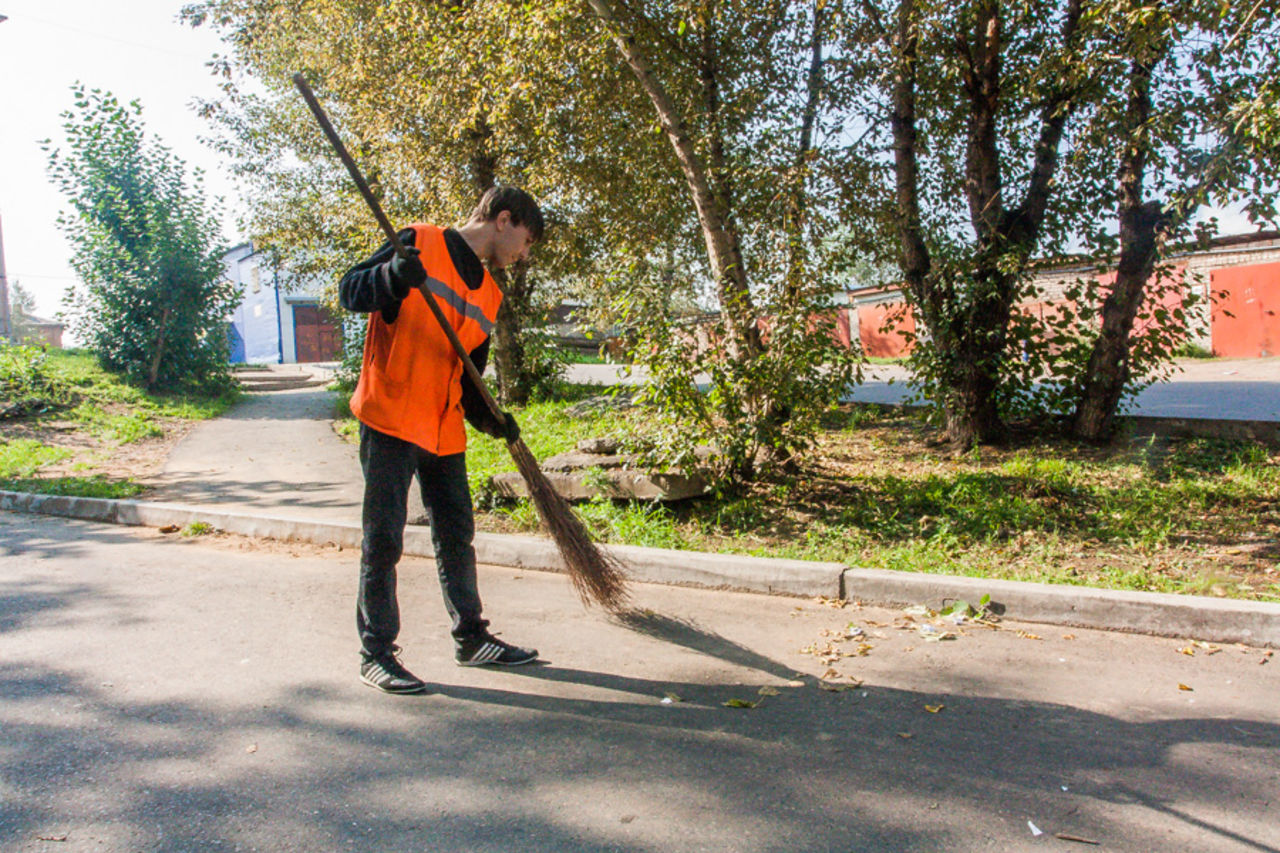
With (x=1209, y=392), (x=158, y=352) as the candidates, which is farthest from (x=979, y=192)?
(x=158, y=352)

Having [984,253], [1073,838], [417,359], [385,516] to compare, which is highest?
[984,253]

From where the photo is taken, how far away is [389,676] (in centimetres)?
338

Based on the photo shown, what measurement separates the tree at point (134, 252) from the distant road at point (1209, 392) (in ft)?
24.8

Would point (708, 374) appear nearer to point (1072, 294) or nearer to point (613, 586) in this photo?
point (613, 586)

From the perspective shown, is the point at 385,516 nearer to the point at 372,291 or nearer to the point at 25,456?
the point at 372,291

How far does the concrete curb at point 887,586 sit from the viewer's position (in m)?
3.91

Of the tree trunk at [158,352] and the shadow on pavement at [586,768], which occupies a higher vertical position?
the tree trunk at [158,352]

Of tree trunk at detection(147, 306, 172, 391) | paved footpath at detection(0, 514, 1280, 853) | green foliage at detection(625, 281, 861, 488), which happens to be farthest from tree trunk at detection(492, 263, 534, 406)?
paved footpath at detection(0, 514, 1280, 853)

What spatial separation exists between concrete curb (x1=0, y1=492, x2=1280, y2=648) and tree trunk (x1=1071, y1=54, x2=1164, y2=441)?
3.80 m

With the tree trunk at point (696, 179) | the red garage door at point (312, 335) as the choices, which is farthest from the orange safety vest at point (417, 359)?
the red garage door at point (312, 335)

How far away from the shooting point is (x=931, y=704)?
3.24 m

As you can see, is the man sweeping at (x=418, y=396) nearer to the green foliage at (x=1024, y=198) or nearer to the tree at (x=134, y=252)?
the green foliage at (x=1024, y=198)

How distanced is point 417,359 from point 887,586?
8.38 feet

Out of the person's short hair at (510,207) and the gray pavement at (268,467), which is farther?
the gray pavement at (268,467)
